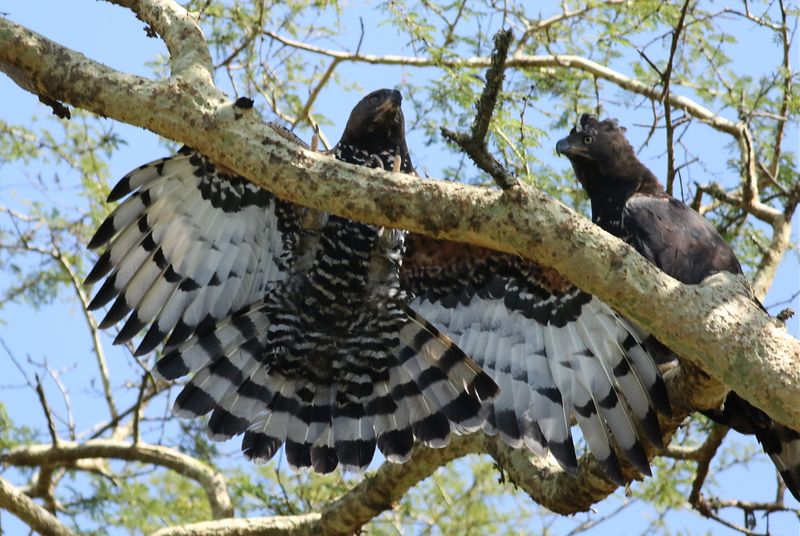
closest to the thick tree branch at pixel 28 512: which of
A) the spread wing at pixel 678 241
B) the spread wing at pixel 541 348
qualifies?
the spread wing at pixel 541 348

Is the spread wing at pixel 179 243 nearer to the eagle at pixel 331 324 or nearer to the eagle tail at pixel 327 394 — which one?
the eagle at pixel 331 324

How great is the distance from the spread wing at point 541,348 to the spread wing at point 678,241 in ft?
1.15

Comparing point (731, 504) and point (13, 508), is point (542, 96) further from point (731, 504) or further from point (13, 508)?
point (13, 508)

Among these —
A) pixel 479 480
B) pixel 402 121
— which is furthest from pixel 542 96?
pixel 479 480

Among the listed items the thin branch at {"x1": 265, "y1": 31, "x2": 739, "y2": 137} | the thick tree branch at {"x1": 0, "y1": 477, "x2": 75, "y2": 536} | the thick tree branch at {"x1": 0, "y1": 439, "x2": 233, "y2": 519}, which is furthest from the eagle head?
the thick tree branch at {"x1": 0, "y1": 477, "x2": 75, "y2": 536}

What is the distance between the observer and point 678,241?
15.2 feet

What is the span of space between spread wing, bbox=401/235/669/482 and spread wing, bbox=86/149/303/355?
0.83 m

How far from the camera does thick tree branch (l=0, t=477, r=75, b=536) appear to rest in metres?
5.24

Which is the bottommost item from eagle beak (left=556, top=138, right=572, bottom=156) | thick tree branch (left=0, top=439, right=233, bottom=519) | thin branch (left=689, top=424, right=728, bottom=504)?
thin branch (left=689, top=424, right=728, bottom=504)

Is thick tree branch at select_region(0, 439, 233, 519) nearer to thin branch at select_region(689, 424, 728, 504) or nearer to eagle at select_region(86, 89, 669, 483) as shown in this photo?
eagle at select_region(86, 89, 669, 483)

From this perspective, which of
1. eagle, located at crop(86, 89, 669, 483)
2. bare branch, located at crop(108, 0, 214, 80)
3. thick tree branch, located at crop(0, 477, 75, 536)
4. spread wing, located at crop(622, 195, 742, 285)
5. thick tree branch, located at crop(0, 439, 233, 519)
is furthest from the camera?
thick tree branch, located at crop(0, 439, 233, 519)

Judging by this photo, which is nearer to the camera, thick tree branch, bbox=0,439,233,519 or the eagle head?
the eagle head

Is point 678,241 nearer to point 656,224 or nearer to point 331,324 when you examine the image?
point 656,224

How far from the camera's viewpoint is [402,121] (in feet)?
18.5
